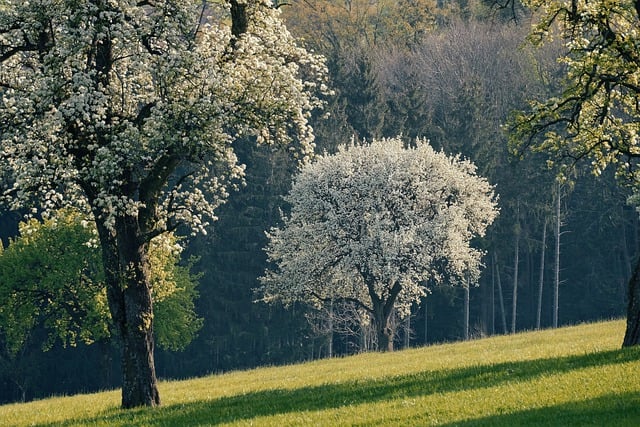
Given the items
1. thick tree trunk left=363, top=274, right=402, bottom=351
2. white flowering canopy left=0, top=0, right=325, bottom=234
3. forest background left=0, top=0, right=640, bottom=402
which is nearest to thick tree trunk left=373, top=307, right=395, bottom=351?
thick tree trunk left=363, top=274, right=402, bottom=351

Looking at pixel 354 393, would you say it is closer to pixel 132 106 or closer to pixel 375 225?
pixel 132 106

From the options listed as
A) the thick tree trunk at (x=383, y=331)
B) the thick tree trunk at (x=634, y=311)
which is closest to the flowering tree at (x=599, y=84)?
the thick tree trunk at (x=634, y=311)

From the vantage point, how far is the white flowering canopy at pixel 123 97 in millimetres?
25891

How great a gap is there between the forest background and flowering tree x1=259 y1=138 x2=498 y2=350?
22.0 m

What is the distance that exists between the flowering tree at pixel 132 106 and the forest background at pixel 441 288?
184 ft

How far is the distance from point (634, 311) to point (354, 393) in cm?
748

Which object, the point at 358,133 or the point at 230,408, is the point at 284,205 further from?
the point at 230,408

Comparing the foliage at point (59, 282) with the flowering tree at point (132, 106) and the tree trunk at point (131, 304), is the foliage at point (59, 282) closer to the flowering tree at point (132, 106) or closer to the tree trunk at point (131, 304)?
the tree trunk at point (131, 304)

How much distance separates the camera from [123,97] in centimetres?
2661

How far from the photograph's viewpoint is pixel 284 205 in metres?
91.4

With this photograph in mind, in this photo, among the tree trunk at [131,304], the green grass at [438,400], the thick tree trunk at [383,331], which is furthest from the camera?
the thick tree trunk at [383,331]

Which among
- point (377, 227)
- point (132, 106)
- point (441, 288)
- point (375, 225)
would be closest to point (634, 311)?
point (132, 106)

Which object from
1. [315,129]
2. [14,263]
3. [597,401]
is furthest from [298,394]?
[315,129]

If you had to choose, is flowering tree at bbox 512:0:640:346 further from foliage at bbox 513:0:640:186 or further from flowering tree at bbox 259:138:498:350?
flowering tree at bbox 259:138:498:350
